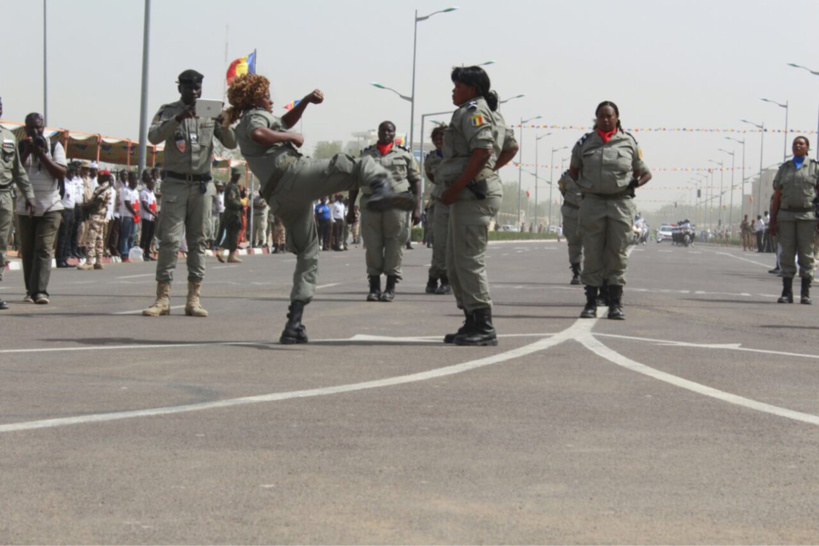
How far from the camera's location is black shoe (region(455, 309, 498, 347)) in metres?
9.41

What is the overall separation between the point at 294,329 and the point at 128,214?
61.7 feet

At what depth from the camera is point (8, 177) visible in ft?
42.6

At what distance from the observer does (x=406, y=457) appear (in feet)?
16.8

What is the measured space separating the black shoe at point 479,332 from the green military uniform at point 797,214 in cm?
779

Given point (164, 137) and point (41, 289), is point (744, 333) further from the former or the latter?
point (41, 289)

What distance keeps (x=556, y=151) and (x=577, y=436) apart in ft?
456

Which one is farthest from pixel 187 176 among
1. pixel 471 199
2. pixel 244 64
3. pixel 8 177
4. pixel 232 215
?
pixel 244 64

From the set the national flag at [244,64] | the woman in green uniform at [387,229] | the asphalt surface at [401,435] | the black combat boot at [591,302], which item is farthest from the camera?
the national flag at [244,64]

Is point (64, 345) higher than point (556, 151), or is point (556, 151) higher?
point (556, 151)

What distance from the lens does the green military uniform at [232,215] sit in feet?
94.2

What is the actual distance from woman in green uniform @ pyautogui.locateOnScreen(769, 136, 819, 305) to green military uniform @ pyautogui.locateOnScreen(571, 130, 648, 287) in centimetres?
428

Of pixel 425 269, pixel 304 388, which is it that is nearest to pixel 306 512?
pixel 304 388

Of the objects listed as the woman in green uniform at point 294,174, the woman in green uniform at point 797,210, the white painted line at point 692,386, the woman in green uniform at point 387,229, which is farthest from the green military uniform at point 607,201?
the woman in green uniform at point 797,210

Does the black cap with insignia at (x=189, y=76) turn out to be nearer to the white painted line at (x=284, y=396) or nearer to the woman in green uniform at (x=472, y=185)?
the woman in green uniform at (x=472, y=185)
